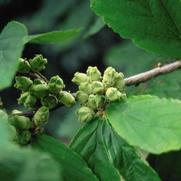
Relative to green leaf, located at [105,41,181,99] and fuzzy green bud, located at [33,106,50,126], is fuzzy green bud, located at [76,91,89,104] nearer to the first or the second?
fuzzy green bud, located at [33,106,50,126]

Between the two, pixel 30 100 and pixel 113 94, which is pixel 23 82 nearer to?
pixel 30 100

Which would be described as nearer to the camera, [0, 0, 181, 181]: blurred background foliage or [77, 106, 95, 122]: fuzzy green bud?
[77, 106, 95, 122]: fuzzy green bud

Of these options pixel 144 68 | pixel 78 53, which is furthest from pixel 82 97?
pixel 78 53

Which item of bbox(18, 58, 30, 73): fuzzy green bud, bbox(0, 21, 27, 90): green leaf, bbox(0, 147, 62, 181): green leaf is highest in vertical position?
bbox(0, 147, 62, 181): green leaf

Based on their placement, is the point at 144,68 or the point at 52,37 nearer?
the point at 52,37

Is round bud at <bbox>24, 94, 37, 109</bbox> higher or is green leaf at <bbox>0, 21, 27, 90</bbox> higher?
green leaf at <bbox>0, 21, 27, 90</bbox>

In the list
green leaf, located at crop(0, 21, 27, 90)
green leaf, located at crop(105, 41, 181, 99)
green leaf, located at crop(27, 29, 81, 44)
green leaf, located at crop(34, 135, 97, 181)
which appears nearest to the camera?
green leaf, located at crop(0, 21, 27, 90)

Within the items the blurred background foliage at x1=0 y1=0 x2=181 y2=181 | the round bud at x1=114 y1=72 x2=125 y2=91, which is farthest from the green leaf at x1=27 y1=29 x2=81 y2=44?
the blurred background foliage at x1=0 y1=0 x2=181 y2=181
